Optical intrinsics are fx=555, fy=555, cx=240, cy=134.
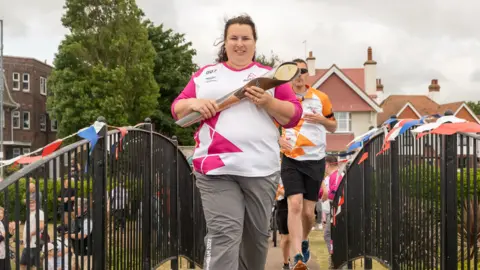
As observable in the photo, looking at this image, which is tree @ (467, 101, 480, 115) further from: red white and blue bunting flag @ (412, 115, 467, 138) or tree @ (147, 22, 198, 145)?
red white and blue bunting flag @ (412, 115, 467, 138)

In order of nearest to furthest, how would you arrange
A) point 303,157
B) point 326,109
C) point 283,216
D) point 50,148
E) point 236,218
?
1. point 50,148
2. point 236,218
3. point 303,157
4. point 326,109
5. point 283,216

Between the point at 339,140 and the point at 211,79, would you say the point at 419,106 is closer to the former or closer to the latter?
the point at 339,140

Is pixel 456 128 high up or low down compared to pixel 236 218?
up

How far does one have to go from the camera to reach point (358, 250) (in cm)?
557

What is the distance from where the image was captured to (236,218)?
3.04 m

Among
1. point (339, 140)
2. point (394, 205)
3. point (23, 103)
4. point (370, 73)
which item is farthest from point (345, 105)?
point (394, 205)

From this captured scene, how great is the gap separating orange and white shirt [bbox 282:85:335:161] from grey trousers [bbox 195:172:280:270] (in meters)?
1.79

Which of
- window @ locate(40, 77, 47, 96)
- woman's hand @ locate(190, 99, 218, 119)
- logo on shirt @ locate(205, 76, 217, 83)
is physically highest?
window @ locate(40, 77, 47, 96)

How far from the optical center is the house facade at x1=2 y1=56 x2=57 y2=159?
41.5 m

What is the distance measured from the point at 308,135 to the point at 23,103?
41.8 metres

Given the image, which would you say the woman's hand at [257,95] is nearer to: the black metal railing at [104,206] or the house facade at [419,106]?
the black metal railing at [104,206]

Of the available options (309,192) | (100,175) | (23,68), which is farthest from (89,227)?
(23,68)

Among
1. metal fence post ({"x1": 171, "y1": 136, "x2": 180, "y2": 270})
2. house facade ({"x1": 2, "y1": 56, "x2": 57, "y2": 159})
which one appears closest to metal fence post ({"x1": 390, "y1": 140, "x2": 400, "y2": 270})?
metal fence post ({"x1": 171, "y1": 136, "x2": 180, "y2": 270})

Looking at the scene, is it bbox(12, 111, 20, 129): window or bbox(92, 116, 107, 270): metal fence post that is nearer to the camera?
bbox(92, 116, 107, 270): metal fence post
